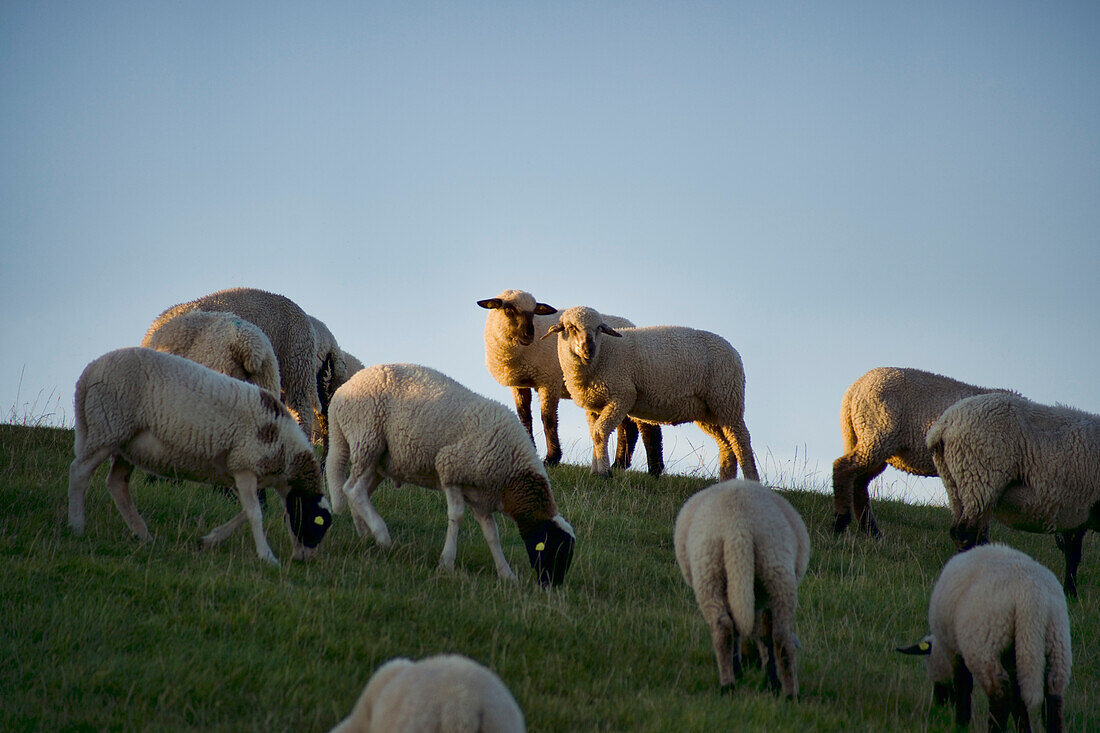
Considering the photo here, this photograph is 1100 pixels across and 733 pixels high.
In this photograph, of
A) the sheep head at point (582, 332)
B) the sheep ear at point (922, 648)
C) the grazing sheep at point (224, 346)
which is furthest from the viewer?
the sheep head at point (582, 332)

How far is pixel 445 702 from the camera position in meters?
3.00

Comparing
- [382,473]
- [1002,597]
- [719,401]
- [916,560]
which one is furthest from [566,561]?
[719,401]

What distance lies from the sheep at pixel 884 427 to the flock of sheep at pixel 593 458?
0.09 feet

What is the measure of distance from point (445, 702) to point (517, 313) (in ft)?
37.9

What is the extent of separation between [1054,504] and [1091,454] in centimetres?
58

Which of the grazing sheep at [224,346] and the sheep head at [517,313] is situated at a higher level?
the sheep head at [517,313]

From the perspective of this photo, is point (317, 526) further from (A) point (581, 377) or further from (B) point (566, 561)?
(A) point (581, 377)

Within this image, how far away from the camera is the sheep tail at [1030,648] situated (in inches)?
191

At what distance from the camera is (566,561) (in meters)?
7.54

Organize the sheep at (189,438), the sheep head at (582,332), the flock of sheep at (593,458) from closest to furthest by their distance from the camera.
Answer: the flock of sheep at (593,458) < the sheep at (189,438) < the sheep head at (582,332)

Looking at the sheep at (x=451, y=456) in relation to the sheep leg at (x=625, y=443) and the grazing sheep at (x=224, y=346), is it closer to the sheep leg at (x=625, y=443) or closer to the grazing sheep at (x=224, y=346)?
the grazing sheep at (x=224, y=346)

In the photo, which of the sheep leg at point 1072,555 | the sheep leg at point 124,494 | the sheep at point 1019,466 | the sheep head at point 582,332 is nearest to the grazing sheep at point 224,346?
the sheep leg at point 124,494

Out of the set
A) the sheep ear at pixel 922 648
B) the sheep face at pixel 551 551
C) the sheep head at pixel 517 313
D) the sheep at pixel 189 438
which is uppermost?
the sheep head at pixel 517 313

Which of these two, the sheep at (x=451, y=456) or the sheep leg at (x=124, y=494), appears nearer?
the sheep leg at (x=124, y=494)
